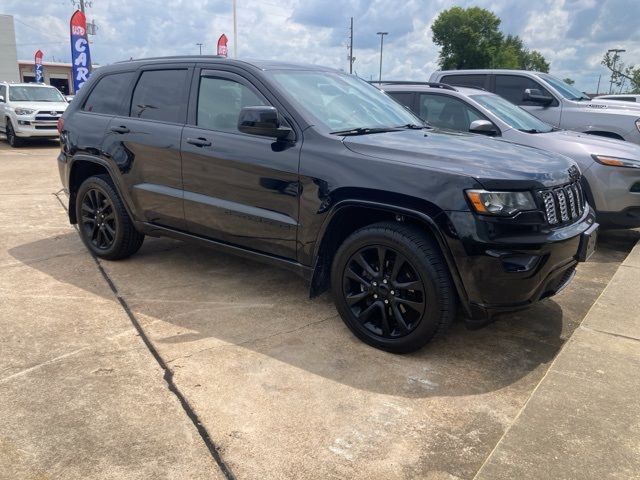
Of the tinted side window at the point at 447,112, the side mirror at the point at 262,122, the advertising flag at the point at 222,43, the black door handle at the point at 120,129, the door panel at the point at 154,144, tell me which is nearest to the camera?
the side mirror at the point at 262,122

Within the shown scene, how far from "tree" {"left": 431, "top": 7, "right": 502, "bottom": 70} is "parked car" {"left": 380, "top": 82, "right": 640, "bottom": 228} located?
51.0 meters

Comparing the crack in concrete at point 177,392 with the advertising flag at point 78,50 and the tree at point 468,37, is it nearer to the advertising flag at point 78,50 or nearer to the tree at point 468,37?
the advertising flag at point 78,50

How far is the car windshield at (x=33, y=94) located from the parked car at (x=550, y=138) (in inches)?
488

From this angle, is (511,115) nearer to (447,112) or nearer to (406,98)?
(447,112)

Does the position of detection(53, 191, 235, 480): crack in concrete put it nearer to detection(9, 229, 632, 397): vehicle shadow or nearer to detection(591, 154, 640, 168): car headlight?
detection(9, 229, 632, 397): vehicle shadow

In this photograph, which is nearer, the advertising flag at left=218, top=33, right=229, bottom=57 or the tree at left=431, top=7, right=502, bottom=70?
the advertising flag at left=218, top=33, right=229, bottom=57

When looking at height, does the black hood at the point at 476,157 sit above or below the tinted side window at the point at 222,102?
below

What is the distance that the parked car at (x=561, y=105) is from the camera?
786 cm

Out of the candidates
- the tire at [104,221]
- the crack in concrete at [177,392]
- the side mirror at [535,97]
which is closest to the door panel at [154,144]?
the tire at [104,221]

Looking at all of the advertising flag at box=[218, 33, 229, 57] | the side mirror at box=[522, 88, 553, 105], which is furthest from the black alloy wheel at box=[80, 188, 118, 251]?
the advertising flag at box=[218, 33, 229, 57]

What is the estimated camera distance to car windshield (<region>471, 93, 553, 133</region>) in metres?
6.53

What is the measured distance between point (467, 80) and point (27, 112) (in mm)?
11856

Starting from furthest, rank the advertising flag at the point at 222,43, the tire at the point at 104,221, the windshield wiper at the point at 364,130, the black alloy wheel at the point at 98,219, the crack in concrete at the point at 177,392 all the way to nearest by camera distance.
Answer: the advertising flag at the point at 222,43 → the black alloy wheel at the point at 98,219 → the tire at the point at 104,221 → the windshield wiper at the point at 364,130 → the crack in concrete at the point at 177,392

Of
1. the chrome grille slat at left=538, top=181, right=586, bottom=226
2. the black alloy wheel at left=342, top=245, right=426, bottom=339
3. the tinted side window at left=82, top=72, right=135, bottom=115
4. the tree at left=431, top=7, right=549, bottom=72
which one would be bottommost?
the black alloy wheel at left=342, top=245, right=426, bottom=339
